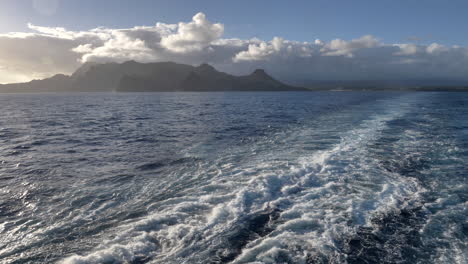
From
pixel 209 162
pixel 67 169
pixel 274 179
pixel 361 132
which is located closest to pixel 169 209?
pixel 274 179

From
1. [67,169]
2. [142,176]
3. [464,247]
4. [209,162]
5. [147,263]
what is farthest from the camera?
[209,162]

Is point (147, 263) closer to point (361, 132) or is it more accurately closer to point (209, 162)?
point (209, 162)

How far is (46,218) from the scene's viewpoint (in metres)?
8.76

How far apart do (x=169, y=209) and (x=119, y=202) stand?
2.16 m

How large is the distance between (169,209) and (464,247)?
8669mm

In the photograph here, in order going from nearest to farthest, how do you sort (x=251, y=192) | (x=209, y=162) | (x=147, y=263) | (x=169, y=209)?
(x=147, y=263) → (x=169, y=209) → (x=251, y=192) → (x=209, y=162)

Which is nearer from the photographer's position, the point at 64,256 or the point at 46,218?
the point at 64,256

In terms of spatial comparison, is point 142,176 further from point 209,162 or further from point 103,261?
point 103,261

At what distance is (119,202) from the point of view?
395 inches

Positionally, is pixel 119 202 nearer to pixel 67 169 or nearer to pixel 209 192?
pixel 209 192

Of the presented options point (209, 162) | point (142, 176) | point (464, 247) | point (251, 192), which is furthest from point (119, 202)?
point (464, 247)

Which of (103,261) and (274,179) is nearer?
(103,261)

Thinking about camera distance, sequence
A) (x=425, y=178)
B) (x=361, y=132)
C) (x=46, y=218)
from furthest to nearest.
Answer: (x=361, y=132) → (x=425, y=178) → (x=46, y=218)

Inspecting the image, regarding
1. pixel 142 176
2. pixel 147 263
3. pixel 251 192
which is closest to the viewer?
pixel 147 263
